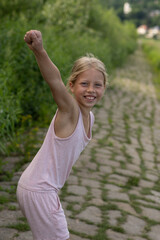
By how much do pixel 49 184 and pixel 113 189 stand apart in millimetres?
2212

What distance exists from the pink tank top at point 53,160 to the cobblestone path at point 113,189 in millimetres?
962

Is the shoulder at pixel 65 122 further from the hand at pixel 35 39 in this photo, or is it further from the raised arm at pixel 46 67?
the hand at pixel 35 39

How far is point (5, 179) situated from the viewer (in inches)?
158

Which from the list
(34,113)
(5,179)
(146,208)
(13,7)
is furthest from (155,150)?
(13,7)

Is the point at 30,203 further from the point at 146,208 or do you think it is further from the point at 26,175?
the point at 146,208

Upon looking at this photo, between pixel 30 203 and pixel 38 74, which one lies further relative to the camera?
pixel 38 74

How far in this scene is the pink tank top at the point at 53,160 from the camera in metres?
2.08

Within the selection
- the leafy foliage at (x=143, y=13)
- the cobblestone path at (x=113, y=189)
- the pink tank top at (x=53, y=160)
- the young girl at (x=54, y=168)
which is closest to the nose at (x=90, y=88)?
the young girl at (x=54, y=168)

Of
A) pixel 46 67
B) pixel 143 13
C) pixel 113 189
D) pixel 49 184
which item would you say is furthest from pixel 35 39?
pixel 143 13

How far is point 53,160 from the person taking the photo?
2096 millimetres

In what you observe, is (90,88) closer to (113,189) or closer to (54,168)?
(54,168)

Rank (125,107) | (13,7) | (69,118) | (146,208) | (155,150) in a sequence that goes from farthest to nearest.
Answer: (13,7)
(125,107)
(155,150)
(146,208)
(69,118)

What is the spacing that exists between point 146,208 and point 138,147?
8.03 feet

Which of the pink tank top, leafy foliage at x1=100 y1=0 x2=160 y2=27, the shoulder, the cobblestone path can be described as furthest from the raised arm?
leafy foliage at x1=100 y1=0 x2=160 y2=27
